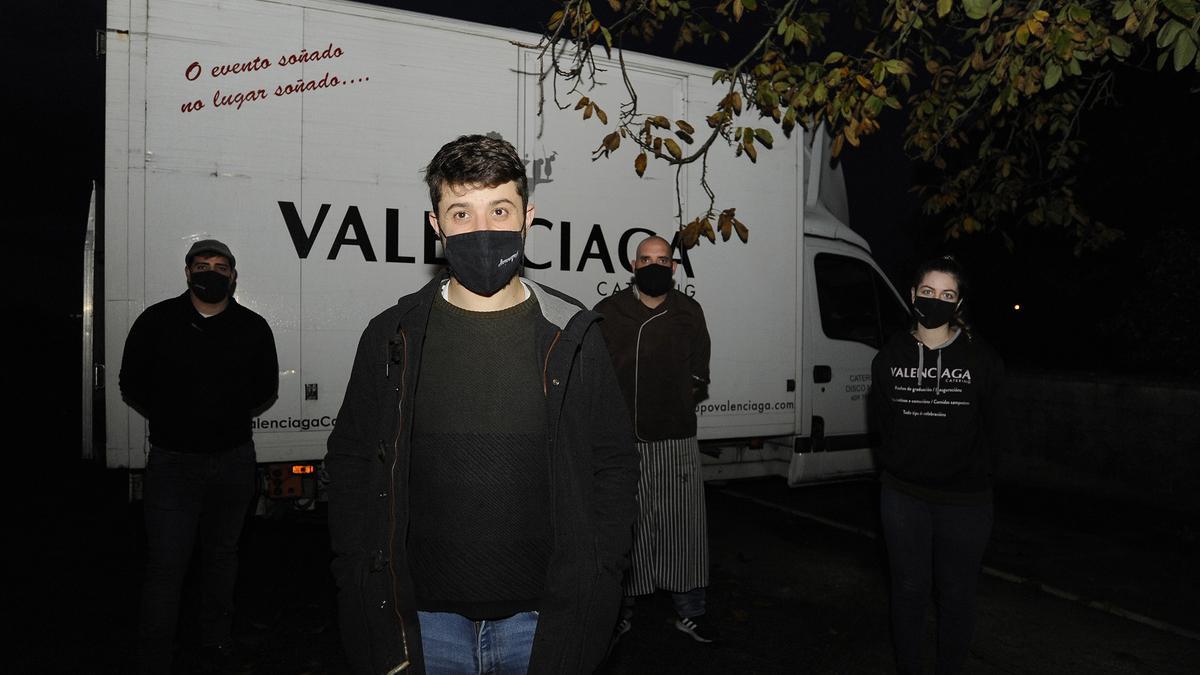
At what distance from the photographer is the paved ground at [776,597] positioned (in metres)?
4.38

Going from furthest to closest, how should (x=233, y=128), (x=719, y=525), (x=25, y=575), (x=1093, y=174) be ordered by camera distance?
(x=1093, y=174) → (x=719, y=525) → (x=25, y=575) → (x=233, y=128)

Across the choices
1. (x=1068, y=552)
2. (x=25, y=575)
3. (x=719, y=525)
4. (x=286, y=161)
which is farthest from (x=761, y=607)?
(x=25, y=575)

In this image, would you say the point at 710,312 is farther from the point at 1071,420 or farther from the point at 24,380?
the point at 24,380

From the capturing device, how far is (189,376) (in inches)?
151


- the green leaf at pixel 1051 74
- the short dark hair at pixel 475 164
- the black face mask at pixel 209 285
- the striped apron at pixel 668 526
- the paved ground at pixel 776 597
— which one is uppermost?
the green leaf at pixel 1051 74

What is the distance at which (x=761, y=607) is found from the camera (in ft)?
17.2

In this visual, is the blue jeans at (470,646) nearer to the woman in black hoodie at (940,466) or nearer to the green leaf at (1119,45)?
the woman in black hoodie at (940,466)

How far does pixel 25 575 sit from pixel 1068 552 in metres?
8.04

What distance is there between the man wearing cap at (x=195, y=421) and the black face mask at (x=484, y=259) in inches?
95.7

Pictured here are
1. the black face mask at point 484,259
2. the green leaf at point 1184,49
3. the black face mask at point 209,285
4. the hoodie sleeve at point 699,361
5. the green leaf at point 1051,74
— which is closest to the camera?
the black face mask at point 484,259

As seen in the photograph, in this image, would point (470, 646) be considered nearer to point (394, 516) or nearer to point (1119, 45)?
point (394, 516)

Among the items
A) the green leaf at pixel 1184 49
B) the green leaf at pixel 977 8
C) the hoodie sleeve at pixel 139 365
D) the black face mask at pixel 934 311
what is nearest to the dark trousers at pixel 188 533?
the hoodie sleeve at pixel 139 365

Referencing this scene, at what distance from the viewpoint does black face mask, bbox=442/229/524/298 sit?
1991 mm

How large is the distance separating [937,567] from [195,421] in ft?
11.3
